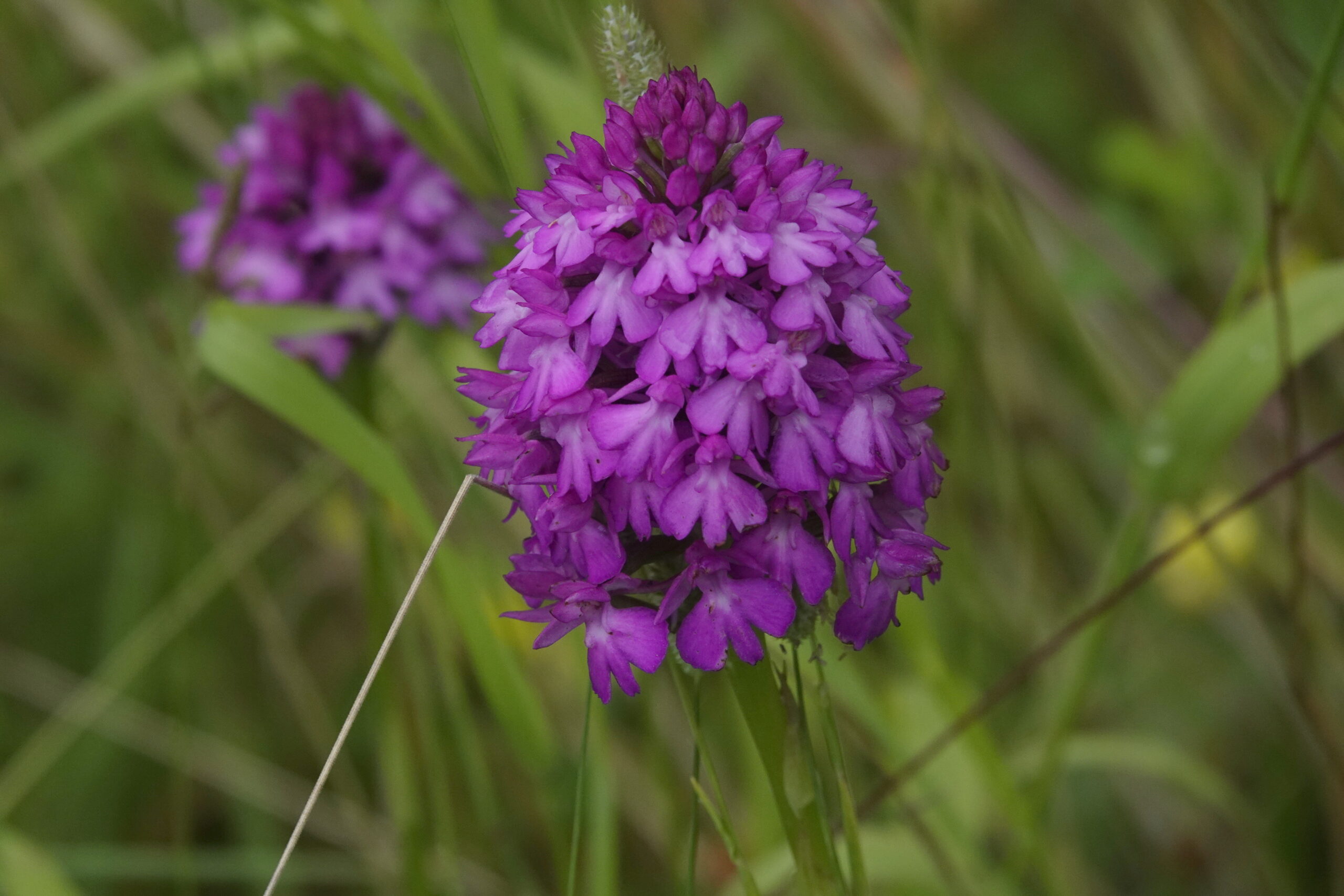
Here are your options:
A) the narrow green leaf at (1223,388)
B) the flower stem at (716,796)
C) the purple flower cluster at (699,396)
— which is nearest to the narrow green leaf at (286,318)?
the purple flower cluster at (699,396)

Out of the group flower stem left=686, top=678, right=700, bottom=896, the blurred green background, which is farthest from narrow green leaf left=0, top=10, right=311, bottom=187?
flower stem left=686, top=678, right=700, bottom=896

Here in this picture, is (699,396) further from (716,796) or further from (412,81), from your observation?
(412,81)

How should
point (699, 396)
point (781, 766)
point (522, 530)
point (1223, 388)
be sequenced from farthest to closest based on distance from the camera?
1. point (522, 530)
2. point (1223, 388)
3. point (781, 766)
4. point (699, 396)

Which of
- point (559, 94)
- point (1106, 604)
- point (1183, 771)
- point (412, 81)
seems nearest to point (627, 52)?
point (412, 81)

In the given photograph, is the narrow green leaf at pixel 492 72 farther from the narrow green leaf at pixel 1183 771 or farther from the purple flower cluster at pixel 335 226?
the narrow green leaf at pixel 1183 771

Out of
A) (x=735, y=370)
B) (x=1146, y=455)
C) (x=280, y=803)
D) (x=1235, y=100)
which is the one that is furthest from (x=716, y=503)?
(x=1235, y=100)

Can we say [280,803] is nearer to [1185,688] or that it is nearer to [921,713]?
[921,713]
